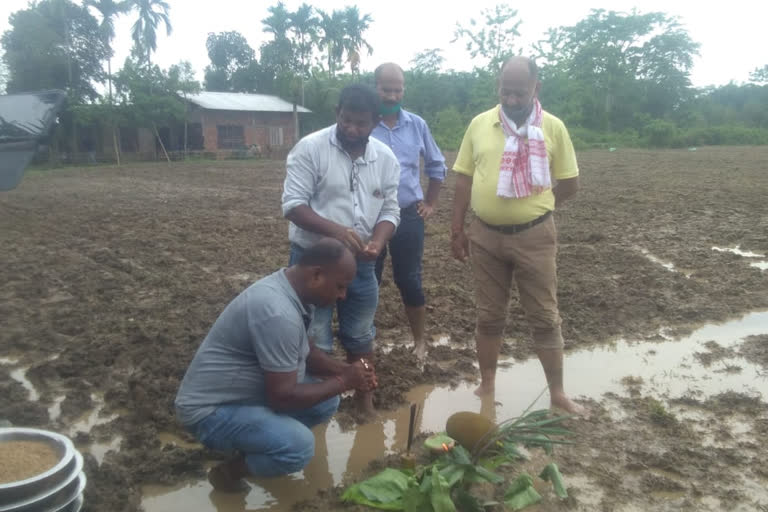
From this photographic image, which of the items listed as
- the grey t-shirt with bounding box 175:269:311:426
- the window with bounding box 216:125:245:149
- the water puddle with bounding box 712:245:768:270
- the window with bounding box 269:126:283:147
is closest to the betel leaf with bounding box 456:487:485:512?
the grey t-shirt with bounding box 175:269:311:426

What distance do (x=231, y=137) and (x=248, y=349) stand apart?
2949 cm

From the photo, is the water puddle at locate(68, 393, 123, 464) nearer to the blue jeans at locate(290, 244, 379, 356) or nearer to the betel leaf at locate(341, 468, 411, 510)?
the blue jeans at locate(290, 244, 379, 356)

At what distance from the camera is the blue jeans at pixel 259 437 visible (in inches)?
98.9

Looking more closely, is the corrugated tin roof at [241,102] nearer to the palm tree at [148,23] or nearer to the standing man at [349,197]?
the palm tree at [148,23]

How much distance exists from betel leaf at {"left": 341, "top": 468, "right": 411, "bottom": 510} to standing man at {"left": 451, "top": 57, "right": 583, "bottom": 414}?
1174 mm

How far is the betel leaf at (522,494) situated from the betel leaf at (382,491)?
0.38 meters

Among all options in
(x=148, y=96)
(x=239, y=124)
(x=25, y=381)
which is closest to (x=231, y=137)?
(x=239, y=124)

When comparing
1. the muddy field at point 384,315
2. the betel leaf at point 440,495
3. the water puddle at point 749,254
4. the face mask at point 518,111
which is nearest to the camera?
the betel leaf at point 440,495

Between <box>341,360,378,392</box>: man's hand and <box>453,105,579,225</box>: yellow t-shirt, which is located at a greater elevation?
<box>453,105,579,225</box>: yellow t-shirt

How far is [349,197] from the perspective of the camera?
3.10m

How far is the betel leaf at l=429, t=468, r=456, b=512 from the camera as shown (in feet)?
7.56

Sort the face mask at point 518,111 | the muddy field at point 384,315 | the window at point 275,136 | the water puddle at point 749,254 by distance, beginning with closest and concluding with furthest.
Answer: the muddy field at point 384,315
the face mask at point 518,111
the water puddle at point 749,254
the window at point 275,136

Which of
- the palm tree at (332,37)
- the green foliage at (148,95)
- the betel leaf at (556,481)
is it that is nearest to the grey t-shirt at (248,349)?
the betel leaf at (556,481)

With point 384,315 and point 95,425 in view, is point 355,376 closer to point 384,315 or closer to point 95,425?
point 95,425
